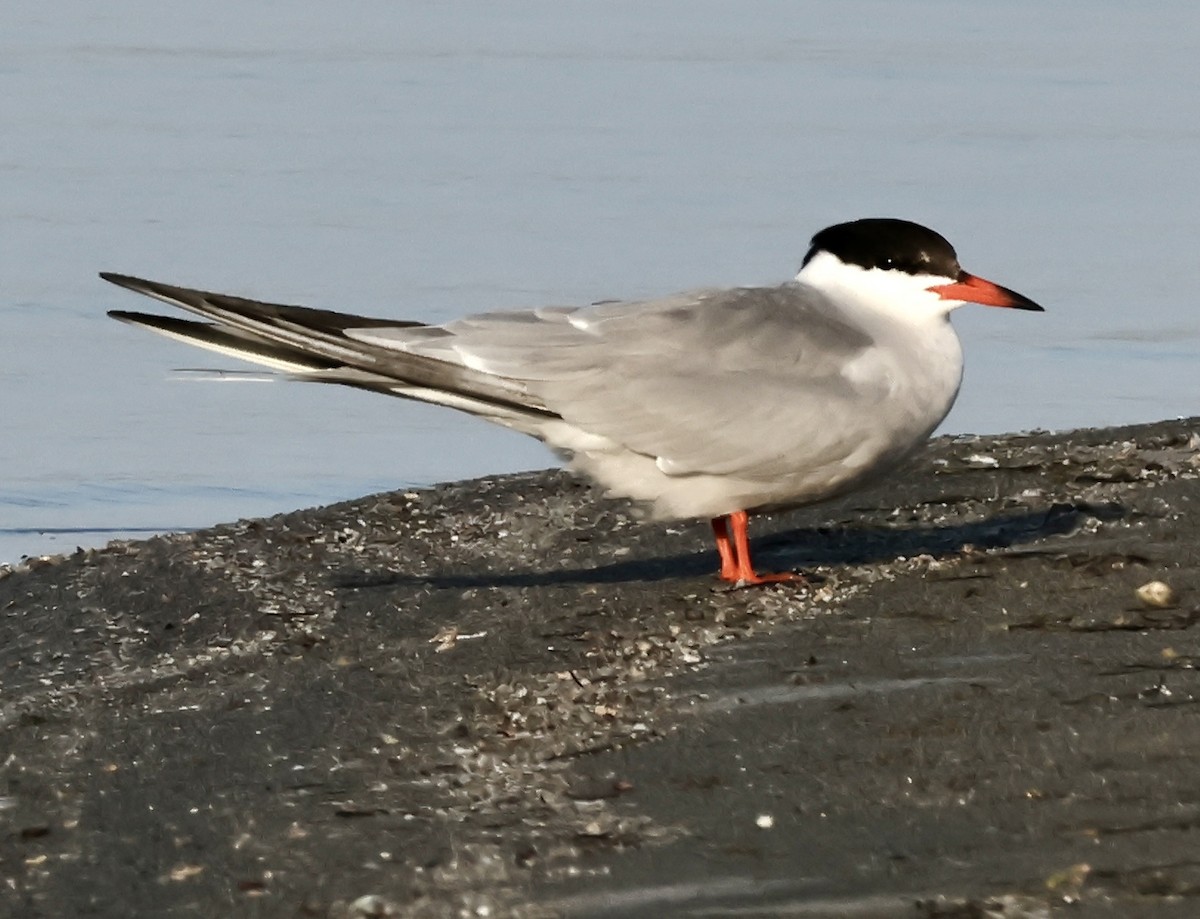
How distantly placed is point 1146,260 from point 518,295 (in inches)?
→ 98.7

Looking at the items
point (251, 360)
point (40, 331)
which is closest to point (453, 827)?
point (251, 360)

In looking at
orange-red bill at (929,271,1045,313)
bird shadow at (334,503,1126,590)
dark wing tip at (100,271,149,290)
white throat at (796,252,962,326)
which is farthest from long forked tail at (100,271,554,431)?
orange-red bill at (929,271,1045,313)

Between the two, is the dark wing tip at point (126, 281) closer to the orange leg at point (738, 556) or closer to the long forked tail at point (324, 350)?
the long forked tail at point (324, 350)

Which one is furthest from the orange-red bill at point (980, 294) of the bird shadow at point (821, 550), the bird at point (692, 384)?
the bird shadow at point (821, 550)

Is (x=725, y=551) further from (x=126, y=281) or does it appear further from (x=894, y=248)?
(x=126, y=281)

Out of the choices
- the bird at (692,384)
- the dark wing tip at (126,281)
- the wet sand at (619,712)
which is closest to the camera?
the wet sand at (619,712)

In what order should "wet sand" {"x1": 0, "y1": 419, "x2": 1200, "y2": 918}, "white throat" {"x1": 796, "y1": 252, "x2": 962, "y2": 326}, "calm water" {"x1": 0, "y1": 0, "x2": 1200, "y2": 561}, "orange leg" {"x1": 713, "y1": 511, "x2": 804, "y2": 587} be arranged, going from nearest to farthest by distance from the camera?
"wet sand" {"x1": 0, "y1": 419, "x2": 1200, "y2": 918} < "orange leg" {"x1": 713, "y1": 511, "x2": 804, "y2": 587} < "white throat" {"x1": 796, "y1": 252, "x2": 962, "y2": 326} < "calm water" {"x1": 0, "y1": 0, "x2": 1200, "y2": 561}

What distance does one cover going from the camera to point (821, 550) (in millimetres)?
5078

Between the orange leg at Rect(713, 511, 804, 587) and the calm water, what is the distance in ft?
3.83

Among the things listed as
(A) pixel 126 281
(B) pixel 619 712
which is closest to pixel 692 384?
(B) pixel 619 712

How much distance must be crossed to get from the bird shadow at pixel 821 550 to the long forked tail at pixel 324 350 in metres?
0.36

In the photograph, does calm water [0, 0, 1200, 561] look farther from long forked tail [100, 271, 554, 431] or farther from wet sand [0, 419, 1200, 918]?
wet sand [0, 419, 1200, 918]

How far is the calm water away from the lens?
7.24 meters

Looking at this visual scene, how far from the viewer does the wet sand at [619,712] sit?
3043mm
